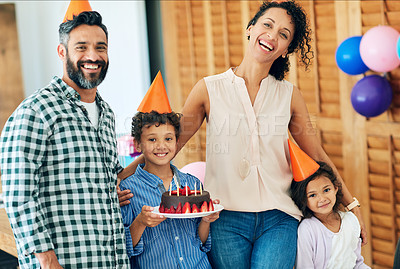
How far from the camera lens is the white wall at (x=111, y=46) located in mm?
4402

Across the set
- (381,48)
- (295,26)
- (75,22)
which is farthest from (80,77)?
(381,48)

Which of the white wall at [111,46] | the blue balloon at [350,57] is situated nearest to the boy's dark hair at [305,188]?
the blue balloon at [350,57]

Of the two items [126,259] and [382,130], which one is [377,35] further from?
[126,259]

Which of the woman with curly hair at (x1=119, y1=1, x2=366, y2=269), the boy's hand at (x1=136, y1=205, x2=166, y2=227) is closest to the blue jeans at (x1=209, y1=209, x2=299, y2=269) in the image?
the woman with curly hair at (x1=119, y1=1, x2=366, y2=269)

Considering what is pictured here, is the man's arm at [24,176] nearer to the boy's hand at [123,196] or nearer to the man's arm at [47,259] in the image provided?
the man's arm at [47,259]

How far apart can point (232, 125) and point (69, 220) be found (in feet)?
2.16

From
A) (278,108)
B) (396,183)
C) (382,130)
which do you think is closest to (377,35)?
(382,130)

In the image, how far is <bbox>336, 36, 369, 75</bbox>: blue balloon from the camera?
2.87 meters

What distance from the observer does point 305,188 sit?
1.90 meters

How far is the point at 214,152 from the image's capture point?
73.7 inches

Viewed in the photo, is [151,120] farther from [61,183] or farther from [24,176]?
[24,176]

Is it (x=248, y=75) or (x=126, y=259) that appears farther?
(x=248, y=75)

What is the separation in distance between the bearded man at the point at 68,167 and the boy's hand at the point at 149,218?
0.24ft

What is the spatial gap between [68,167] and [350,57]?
6.20 ft
